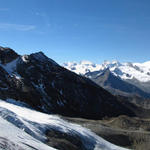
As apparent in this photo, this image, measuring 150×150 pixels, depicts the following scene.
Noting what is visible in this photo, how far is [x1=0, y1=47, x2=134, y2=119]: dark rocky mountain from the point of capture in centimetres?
11112

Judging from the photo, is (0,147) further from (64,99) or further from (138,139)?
(64,99)

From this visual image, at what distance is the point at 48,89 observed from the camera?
128 m

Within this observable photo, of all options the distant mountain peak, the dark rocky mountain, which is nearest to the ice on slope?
the dark rocky mountain

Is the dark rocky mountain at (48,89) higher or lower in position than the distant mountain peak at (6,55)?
lower

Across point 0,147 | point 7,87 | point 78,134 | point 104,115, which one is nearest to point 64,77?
point 104,115

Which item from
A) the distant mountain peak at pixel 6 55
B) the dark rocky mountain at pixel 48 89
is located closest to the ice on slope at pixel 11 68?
the dark rocky mountain at pixel 48 89

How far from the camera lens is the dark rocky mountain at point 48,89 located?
365 feet

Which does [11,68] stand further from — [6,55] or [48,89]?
[48,89]

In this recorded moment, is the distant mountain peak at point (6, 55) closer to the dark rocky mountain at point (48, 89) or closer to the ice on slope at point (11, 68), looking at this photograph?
the dark rocky mountain at point (48, 89)

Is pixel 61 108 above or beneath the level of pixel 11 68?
beneath

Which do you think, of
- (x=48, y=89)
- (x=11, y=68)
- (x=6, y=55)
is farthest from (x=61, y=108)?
(x=6, y=55)

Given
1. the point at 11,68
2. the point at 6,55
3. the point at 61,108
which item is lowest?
the point at 61,108

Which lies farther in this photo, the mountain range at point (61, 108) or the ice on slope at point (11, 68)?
the ice on slope at point (11, 68)

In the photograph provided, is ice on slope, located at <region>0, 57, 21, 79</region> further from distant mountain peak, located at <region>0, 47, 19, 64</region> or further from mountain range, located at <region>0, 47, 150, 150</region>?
distant mountain peak, located at <region>0, 47, 19, 64</region>
